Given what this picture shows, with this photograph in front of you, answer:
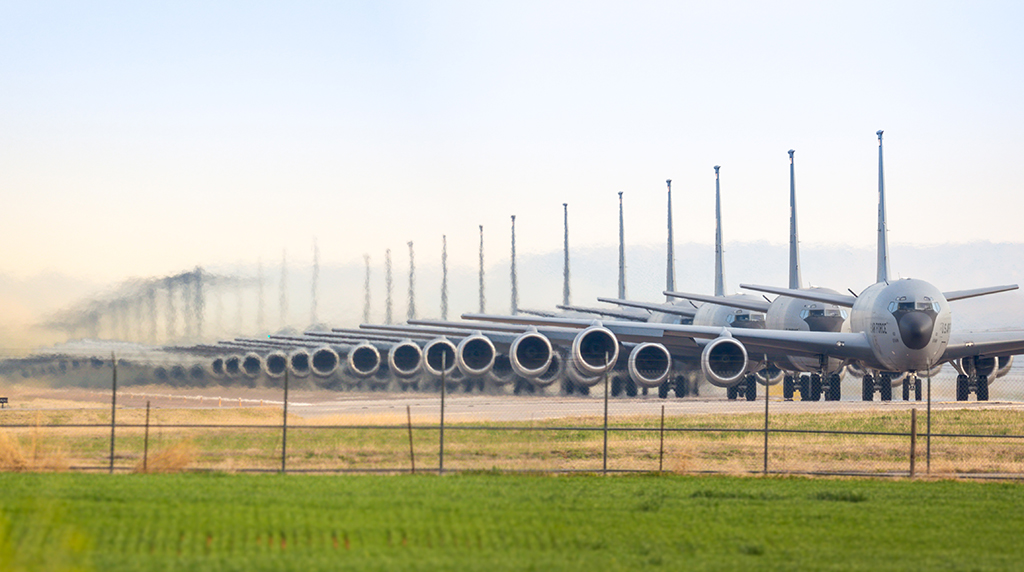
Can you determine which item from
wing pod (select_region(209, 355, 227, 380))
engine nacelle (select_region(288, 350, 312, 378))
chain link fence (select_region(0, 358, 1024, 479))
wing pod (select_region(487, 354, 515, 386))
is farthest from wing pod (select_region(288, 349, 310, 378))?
chain link fence (select_region(0, 358, 1024, 479))

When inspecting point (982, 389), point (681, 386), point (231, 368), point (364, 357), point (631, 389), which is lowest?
point (631, 389)

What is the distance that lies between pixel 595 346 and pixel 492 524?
96.4ft

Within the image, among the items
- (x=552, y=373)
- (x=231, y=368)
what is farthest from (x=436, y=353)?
(x=231, y=368)

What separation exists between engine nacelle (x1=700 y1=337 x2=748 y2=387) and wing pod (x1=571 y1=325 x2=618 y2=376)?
3.48 m

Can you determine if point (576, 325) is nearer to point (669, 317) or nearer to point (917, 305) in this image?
point (917, 305)

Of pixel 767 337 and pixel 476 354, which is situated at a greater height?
pixel 767 337

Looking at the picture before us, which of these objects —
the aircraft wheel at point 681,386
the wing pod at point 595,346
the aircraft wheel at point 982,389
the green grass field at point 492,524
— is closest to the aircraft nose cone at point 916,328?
the aircraft wheel at point 982,389

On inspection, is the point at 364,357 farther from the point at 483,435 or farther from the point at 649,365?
the point at 483,435

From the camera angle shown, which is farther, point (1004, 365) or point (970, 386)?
point (1004, 365)

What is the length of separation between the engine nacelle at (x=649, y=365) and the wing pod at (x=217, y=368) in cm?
1575

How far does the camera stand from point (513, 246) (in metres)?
88.8

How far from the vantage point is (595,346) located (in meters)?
41.6

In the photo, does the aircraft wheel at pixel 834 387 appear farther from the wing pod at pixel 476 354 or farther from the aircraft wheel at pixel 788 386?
the wing pod at pixel 476 354

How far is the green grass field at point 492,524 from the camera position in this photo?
34.6 ft
